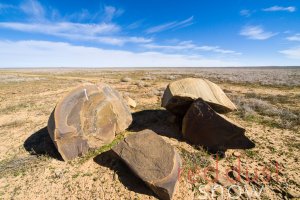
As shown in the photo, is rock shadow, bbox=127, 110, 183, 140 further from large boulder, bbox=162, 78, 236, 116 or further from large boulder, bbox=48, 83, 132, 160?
large boulder, bbox=48, 83, 132, 160

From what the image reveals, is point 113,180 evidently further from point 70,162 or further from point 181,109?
point 181,109

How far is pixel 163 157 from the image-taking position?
5.63 meters

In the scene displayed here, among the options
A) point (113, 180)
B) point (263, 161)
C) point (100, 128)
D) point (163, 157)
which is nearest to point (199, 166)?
point (163, 157)

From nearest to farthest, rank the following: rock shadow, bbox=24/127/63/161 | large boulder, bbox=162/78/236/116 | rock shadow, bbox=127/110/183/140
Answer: rock shadow, bbox=24/127/63/161, large boulder, bbox=162/78/236/116, rock shadow, bbox=127/110/183/140

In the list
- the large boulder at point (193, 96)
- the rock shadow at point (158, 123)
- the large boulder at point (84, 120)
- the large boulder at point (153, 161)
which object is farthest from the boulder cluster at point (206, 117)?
the large boulder at point (84, 120)

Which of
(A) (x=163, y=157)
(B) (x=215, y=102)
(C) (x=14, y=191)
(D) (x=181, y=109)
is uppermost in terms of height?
(B) (x=215, y=102)

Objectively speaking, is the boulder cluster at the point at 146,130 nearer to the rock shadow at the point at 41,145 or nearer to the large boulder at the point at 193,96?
the large boulder at the point at 193,96

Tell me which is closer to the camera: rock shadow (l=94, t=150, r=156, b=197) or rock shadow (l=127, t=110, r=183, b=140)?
rock shadow (l=94, t=150, r=156, b=197)

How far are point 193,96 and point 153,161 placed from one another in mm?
3152

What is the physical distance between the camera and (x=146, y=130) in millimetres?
6578

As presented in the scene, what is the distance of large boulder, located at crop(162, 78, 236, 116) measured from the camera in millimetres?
7666

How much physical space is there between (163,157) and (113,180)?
1.55m

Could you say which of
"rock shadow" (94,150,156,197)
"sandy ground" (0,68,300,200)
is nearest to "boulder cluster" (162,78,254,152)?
"sandy ground" (0,68,300,200)

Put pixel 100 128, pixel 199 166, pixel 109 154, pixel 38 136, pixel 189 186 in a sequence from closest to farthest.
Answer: pixel 189 186 < pixel 199 166 < pixel 109 154 < pixel 100 128 < pixel 38 136
